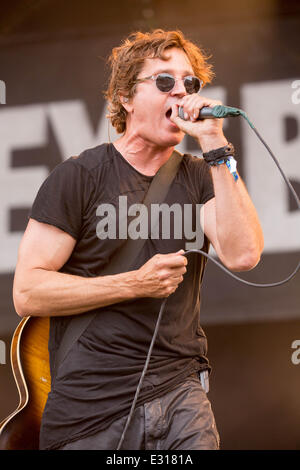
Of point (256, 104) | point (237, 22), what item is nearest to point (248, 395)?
point (256, 104)

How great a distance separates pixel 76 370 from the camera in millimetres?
2266

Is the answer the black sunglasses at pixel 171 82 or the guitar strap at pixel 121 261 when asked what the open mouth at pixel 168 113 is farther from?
the guitar strap at pixel 121 261

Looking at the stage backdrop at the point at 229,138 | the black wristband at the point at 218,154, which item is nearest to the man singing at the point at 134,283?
the black wristband at the point at 218,154

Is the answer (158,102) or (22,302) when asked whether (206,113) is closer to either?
(158,102)

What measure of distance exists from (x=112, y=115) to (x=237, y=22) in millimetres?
1955

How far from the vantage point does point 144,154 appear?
2.52 metres

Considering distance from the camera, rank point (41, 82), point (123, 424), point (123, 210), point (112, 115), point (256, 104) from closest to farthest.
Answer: point (123, 424) < point (123, 210) < point (112, 115) < point (256, 104) < point (41, 82)

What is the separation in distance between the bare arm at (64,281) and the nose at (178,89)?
650mm

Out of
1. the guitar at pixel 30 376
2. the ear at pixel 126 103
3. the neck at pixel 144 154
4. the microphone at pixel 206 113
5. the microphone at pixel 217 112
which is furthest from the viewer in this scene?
the ear at pixel 126 103

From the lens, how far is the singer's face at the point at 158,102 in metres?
2.45

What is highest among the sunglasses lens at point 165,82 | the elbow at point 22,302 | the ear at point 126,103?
the sunglasses lens at point 165,82

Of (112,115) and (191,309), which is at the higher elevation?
(112,115)

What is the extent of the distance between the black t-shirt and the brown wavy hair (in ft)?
1.19

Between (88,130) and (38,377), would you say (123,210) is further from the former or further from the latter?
(88,130)
